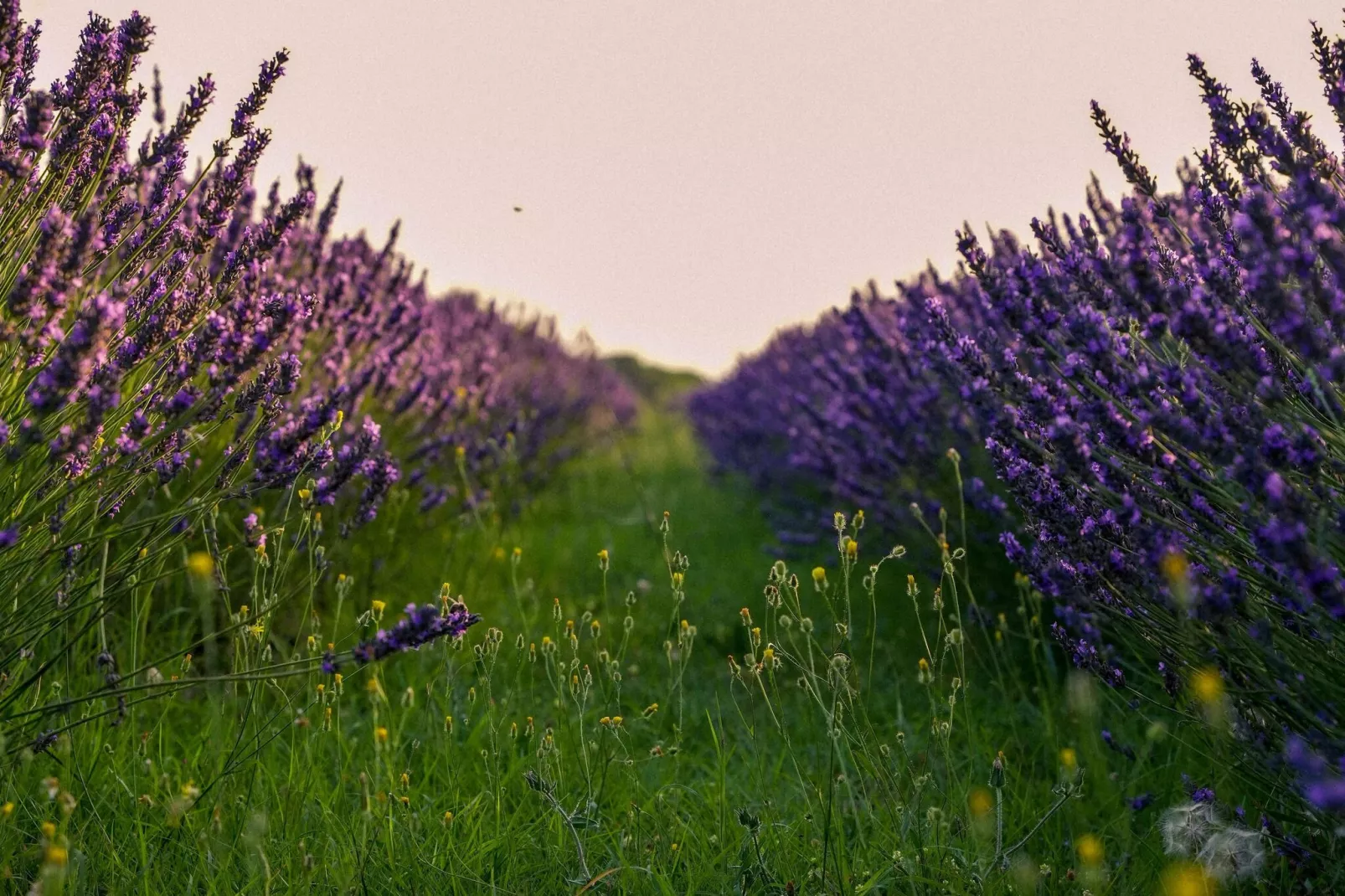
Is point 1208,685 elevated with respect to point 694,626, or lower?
lower

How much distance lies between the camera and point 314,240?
11.6ft

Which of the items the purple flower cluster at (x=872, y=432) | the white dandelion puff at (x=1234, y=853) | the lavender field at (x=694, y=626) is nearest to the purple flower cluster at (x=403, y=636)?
the lavender field at (x=694, y=626)

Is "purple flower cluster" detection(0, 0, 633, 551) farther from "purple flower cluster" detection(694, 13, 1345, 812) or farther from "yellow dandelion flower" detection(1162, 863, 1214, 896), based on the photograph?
"yellow dandelion flower" detection(1162, 863, 1214, 896)

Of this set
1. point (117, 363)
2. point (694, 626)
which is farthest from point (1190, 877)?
point (117, 363)

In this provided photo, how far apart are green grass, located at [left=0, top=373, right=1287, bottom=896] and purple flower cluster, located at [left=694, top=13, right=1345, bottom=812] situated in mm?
218

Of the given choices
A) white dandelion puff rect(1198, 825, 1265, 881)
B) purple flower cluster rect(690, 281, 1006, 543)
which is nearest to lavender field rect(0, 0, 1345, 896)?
white dandelion puff rect(1198, 825, 1265, 881)

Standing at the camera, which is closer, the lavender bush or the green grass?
the lavender bush

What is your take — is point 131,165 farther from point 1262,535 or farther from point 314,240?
point 1262,535

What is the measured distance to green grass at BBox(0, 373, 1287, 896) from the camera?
1.87 metres

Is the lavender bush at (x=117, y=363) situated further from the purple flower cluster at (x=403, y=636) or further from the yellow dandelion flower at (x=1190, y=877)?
the yellow dandelion flower at (x=1190, y=877)

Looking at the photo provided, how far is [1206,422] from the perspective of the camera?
62.6 inches

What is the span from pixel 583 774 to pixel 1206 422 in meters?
Result: 1.60

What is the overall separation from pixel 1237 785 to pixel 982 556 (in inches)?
68.6

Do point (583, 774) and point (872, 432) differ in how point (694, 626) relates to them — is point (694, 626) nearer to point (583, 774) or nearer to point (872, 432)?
point (583, 774)
